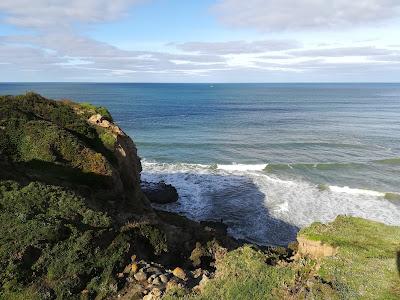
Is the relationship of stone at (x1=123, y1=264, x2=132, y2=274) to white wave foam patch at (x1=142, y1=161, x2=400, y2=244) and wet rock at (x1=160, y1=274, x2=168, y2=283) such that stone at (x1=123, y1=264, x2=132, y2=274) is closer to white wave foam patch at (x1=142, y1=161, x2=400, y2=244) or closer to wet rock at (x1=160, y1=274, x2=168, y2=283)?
wet rock at (x1=160, y1=274, x2=168, y2=283)

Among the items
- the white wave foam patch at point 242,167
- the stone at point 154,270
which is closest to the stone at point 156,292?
the stone at point 154,270

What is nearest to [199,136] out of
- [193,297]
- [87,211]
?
[87,211]

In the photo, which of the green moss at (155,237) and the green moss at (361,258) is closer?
the green moss at (361,258)

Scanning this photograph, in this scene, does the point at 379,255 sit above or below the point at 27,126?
below

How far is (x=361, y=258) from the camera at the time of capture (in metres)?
14.2

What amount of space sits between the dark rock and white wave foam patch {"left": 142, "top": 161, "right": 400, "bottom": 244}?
557mm

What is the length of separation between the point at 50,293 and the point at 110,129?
50.2ft

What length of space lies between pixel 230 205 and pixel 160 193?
5.87 meters

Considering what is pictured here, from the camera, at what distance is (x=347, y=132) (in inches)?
2496

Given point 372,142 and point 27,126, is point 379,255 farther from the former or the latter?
point 372,142

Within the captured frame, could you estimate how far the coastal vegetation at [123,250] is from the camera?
1234 cm

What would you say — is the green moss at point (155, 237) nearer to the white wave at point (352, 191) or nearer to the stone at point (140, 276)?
the stone at point (140, 276)

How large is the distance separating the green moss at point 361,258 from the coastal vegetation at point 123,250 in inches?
1.5

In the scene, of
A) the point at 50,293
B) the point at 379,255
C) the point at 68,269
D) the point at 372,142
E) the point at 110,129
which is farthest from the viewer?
the point at 372,142
